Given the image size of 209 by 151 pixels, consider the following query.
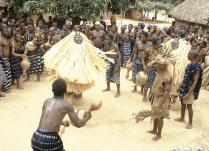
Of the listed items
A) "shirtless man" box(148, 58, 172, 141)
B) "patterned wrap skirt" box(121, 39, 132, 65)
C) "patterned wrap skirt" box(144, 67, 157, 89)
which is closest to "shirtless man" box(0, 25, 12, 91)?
"patterned wrap skirt" box(144, 67, 157, 89)

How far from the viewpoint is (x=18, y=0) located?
15.7m

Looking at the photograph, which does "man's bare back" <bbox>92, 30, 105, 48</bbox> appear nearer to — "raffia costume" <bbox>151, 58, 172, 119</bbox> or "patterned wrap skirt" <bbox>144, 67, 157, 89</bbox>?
"patterned wrap skirt" <bbox>144, 67, 157, 89</bbox>

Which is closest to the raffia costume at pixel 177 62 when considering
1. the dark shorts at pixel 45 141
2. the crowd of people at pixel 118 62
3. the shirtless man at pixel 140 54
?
the crowd of people at pixel 118 62

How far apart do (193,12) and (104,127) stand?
15.7 m

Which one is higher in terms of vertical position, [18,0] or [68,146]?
[18,0]

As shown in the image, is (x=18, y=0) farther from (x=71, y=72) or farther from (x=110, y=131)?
(x=110, y=131)

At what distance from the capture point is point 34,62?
35.8 feet

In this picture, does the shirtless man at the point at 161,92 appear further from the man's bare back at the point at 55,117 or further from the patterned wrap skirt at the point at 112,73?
the patterned wrap skirt at the point at 112,73

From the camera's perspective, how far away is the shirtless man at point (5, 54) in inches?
369

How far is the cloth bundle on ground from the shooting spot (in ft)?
26.9

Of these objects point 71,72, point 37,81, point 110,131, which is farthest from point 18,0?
point 110,131

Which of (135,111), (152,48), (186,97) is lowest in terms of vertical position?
(135,111)

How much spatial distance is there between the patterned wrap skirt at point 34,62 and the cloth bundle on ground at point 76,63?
235 centimetres

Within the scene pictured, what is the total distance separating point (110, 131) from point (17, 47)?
3725mm
